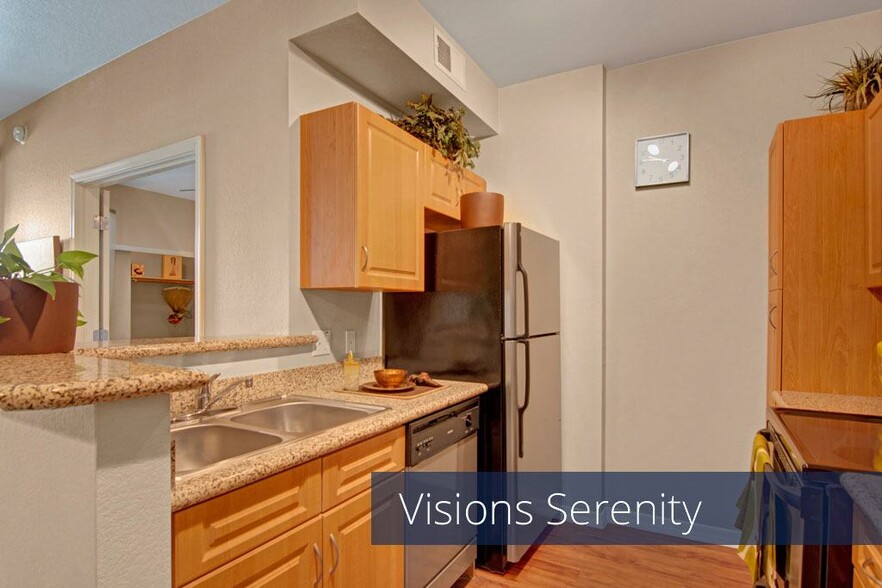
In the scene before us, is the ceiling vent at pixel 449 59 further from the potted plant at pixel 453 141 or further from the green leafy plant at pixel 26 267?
→ the green leafy plant at pixel 26 267

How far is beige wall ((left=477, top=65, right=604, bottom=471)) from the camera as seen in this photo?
2754 millimetres

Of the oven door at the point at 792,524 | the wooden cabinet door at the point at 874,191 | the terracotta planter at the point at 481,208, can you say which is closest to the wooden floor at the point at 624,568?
the oven door at the point at 792,524

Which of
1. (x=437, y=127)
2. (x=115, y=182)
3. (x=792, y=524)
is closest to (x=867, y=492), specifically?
(x=792, y=524)

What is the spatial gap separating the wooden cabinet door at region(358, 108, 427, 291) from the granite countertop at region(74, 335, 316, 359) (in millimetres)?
395

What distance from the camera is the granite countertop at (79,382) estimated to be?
0.58 metres

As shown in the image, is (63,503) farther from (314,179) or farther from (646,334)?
(646,334)

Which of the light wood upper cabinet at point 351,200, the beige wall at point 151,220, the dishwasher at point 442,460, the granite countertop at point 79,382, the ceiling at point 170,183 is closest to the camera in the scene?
the granite countertop at point 79,382

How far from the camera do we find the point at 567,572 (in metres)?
2.26

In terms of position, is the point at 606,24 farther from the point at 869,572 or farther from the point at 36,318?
the point at 36,318

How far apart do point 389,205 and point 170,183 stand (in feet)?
11.5

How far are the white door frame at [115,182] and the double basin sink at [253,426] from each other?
0.71 m

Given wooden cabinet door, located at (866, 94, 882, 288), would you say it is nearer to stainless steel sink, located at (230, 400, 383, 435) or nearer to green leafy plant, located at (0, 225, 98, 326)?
stainless steel sink, located at (230, 400, 383, 435)

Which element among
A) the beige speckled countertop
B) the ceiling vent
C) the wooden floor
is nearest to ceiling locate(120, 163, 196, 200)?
the ceiling vent

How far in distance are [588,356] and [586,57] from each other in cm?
174
